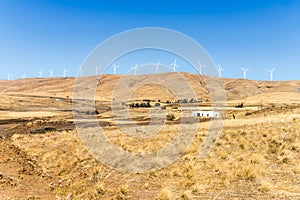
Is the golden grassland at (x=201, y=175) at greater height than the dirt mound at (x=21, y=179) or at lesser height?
greater

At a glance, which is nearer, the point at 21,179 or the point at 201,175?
the point at 201,175

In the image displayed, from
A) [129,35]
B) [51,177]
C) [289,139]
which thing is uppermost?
[129,35]

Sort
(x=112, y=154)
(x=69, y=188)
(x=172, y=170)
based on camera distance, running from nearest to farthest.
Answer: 1. (x=69, y=188)
2. (x=172, y=170)
3. (x=112, y=154)

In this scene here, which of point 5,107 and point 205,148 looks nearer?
point 205,148

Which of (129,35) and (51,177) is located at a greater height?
(129,35)

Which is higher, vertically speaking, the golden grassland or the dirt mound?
the golden grassland

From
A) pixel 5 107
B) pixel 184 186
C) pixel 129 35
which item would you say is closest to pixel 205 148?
pixel 184 186

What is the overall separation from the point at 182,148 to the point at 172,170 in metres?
5.21

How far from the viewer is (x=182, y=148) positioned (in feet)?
64.1

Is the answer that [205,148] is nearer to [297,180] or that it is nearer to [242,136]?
[242,136]

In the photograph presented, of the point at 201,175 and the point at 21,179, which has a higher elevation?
the point at 201,175

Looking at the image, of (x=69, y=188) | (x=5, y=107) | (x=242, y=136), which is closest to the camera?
(x=69, y=188)

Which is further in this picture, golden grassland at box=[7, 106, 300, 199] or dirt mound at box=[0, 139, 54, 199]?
dirt mound at box=[0, 139, 54, 199]

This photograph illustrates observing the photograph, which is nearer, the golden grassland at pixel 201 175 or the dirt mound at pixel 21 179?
the golden grassland at pixel 201 175
